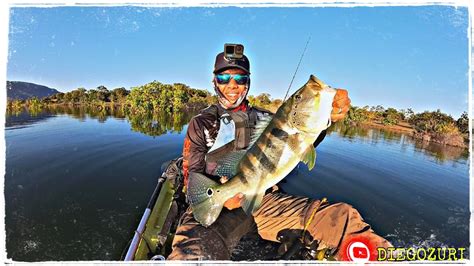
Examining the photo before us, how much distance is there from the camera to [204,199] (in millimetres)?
2992

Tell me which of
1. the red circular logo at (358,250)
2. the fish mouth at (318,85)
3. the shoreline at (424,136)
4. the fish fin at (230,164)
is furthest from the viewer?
the shoreline at (424,136)

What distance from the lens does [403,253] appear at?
354 centimetres

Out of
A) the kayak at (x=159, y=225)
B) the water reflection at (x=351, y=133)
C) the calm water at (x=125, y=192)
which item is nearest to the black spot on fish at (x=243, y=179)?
the kayak at (x=159, y=225)

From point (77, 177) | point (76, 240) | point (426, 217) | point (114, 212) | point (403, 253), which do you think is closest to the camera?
point (403, 253)

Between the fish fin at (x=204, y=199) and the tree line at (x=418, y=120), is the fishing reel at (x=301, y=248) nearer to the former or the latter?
the fish fin at (x=204, y=199)

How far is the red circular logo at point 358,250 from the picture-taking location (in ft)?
11.0

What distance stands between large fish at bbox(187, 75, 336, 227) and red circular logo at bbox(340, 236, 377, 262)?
133 centimetres

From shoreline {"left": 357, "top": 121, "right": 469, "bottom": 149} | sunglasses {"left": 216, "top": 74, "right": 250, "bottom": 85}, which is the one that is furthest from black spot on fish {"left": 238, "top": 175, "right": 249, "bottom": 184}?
shoreline {"left": 357, "top": 121, "right": 469, "bottom": 149}

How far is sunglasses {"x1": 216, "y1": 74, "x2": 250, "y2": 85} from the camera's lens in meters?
4.33

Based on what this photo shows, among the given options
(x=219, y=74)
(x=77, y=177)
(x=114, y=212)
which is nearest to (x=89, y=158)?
(x=77, y=177)

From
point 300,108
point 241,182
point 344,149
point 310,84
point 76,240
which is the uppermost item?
point 310,84

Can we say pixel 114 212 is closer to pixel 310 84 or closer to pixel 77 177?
pixel 77 177

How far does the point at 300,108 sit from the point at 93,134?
63.1 feet

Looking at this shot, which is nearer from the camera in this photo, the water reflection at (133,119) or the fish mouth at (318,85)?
the fish mouth at (318,85)
